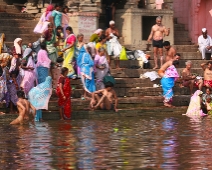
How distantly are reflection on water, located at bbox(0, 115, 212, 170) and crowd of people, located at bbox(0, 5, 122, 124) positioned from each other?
0.76 m

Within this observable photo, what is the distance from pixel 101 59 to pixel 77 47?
719mm

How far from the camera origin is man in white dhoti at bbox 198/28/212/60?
25.4 m

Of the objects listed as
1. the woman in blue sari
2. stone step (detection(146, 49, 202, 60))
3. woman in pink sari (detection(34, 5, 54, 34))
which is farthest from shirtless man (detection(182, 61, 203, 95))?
woman in pink sari (detection(34, 5, 54, 34))

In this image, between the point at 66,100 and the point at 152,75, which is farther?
the point at 152,75

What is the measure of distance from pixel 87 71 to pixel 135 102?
53.5 inches

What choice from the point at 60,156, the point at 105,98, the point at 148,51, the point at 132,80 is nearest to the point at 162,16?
the point at 148,51

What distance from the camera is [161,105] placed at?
21.5m

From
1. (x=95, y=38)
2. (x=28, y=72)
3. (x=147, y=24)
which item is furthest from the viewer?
(x=147, y=24)

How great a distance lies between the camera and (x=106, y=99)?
20109mm

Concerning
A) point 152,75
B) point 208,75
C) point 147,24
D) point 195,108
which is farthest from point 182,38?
point 195,108

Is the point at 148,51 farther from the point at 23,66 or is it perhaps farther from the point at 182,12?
the point at 23,66

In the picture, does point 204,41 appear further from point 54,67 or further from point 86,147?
point 86,147

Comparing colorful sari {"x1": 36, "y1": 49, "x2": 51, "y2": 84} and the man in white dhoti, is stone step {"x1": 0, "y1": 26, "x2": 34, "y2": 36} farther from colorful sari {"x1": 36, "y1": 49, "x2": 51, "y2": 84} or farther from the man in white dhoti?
the man in white dhoti

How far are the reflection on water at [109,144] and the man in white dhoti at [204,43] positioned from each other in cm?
636
